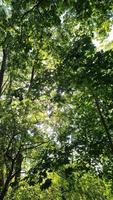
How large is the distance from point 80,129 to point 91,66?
3805 millimetres

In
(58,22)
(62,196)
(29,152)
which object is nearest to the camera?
(58,22)

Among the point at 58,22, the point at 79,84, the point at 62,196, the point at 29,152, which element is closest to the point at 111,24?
the point at 58,22

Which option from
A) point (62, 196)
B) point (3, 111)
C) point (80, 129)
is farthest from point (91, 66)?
point (62, 196)

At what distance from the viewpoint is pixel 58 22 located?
26.4 ft

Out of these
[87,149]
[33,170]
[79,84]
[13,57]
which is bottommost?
[33,170]

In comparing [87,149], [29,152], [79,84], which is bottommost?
[87,149]

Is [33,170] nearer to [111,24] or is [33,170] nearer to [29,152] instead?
[111,24]

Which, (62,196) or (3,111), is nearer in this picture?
(3,111)

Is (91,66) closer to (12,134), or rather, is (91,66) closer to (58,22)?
(58,22)

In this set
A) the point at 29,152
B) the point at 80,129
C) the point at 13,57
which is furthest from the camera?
the point at 29,152

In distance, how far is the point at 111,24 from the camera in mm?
8352

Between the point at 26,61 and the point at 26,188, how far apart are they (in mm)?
10387

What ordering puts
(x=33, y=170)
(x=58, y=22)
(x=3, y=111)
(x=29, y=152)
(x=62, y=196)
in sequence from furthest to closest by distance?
(x=62, y=196)
(x=29, y=152)
(x=3, y=111)
(x=58, y=22)
(x=33, y=170)

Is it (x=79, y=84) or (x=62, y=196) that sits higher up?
(x=62, y=196)
